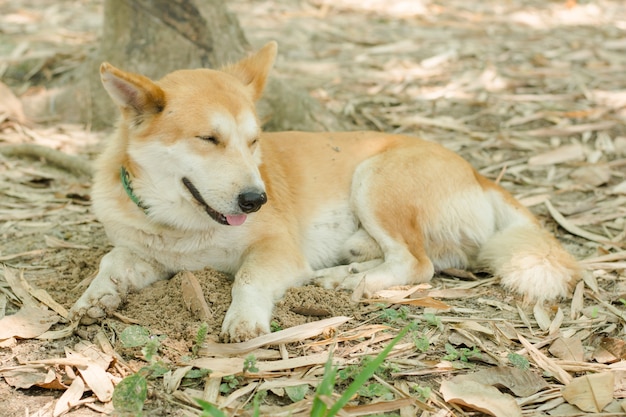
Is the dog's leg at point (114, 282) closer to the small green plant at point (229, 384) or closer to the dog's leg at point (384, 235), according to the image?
the small green plant at point (229, 384)

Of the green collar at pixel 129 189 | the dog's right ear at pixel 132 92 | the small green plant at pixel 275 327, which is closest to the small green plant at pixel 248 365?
the small green plant at pixel 275 327

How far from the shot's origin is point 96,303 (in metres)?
3.14

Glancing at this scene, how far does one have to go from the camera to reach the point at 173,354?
2844 mm

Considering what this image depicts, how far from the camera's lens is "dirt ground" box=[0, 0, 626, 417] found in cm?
309

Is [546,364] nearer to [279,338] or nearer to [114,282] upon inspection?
[279,338]

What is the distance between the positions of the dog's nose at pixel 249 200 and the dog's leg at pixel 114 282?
0.76 metres

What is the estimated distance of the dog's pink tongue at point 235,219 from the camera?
331 cm

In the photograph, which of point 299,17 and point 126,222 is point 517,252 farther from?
point 299,17

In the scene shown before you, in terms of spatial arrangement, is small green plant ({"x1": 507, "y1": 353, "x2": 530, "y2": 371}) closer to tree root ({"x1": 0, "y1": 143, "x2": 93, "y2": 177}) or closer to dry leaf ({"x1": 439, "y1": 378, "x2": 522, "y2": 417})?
dry leaf ({"x1": 439, "y1": 378, "x2": 522, "y2": 417})

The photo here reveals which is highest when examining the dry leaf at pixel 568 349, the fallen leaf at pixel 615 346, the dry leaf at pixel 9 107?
the fallen leaf at pixel 615 346

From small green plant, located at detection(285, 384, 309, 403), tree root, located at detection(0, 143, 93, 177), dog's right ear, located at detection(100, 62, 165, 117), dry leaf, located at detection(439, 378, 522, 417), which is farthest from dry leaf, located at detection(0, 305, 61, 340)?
tree root, located at detection(0, 143, 93, 177)

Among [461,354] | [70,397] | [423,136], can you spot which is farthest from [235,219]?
[423,136]

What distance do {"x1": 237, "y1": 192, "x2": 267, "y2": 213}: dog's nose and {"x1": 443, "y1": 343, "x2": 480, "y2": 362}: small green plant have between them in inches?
43.8

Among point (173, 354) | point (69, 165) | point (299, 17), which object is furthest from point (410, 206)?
point (299, 17)
